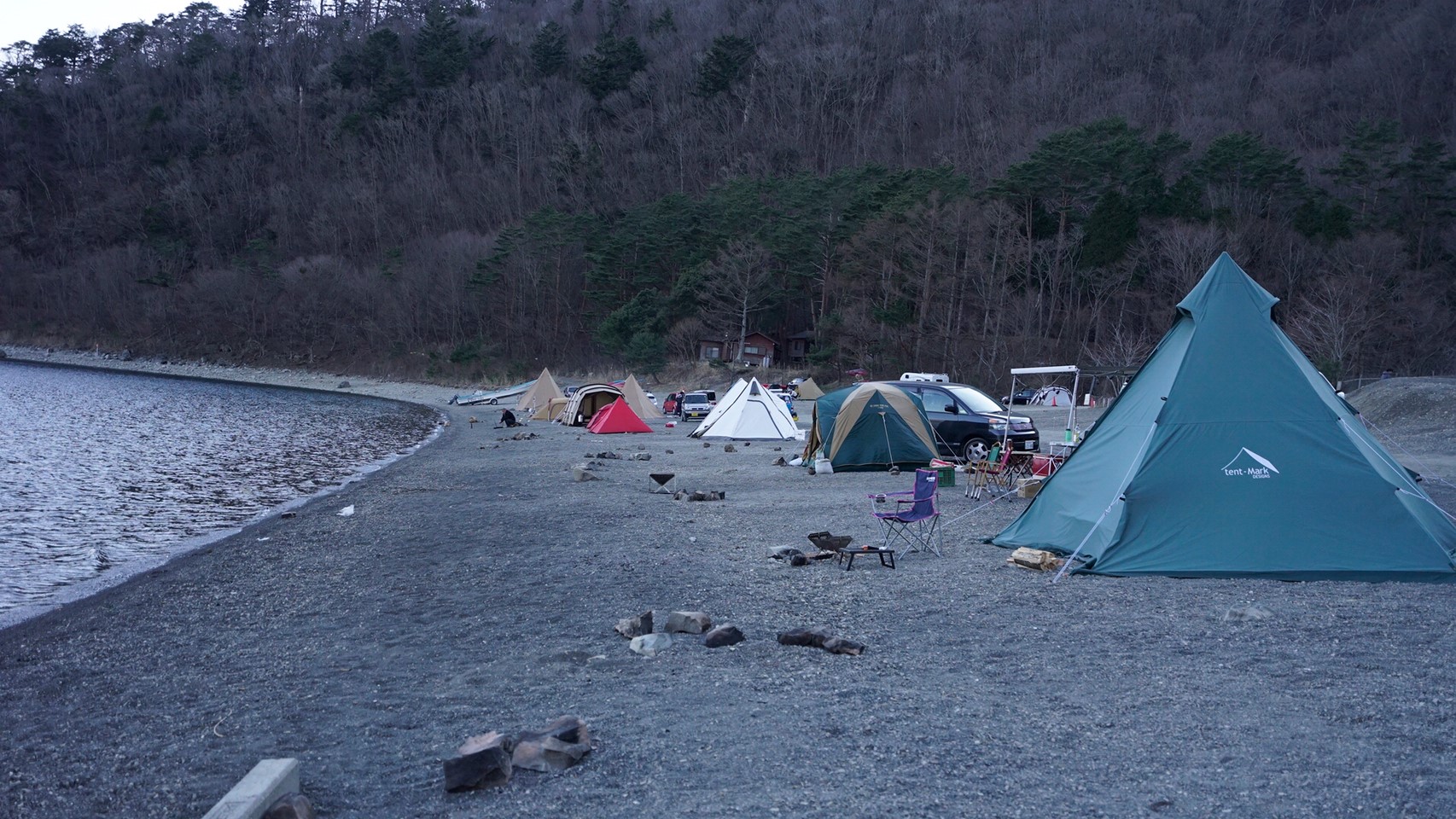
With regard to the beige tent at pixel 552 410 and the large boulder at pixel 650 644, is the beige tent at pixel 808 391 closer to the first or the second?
the beige tent at pixel 552 410

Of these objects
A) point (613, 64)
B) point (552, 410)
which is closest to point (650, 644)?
point (552, 410)

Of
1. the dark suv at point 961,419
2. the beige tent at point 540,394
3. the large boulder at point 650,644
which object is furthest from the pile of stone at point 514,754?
the beige tent at point 540,394

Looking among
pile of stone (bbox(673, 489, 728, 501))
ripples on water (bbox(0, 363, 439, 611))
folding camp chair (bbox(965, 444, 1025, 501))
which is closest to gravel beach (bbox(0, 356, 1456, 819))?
folding camp chair (bbox(965, 444, 1025, 501))

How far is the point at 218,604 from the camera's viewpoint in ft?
32.5

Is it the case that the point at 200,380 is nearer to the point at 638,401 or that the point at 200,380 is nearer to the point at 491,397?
the point at 491,397

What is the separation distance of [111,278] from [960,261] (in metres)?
88.1

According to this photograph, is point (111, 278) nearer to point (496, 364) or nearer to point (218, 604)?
point (496, 364)

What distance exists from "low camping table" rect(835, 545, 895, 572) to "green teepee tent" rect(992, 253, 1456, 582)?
1715 mm

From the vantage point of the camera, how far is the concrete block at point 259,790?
4309 millimetres

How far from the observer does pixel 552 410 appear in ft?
124

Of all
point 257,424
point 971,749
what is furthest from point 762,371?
Result: point 971,749

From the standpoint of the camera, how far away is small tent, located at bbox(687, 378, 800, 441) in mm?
26641

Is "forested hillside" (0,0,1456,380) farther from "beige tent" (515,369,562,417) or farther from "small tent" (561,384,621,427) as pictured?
"small tent" (561,384,621,427)

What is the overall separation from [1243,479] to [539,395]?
34081 mm
